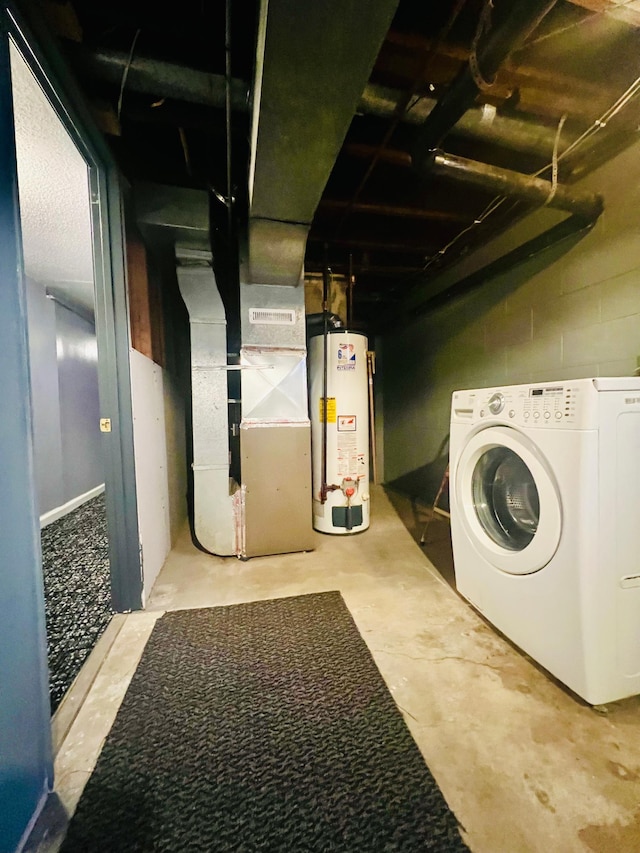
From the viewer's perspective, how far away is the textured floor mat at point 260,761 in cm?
72

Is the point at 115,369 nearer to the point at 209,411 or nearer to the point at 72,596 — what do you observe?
the point at 209,411

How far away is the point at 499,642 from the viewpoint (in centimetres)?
132

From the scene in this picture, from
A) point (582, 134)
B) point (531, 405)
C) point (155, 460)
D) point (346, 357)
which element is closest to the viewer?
point (531, 405)

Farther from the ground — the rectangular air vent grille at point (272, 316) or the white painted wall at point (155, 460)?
the rectangular air vent grille at point (272, 316)

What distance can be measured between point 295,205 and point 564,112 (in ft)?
4.42

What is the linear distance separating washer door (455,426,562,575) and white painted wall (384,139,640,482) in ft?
2.84

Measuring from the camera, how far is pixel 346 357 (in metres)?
2.47

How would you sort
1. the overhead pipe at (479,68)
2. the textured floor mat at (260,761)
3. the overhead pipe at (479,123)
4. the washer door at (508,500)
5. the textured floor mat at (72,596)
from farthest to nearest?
the overhead pipe at (479,123) → the textured floor mat at (72,596) → the washer door at (508,500) → the overhead pipe at (479,68) → the textured floor mat at (260,761)

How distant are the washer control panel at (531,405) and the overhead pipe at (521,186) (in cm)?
107

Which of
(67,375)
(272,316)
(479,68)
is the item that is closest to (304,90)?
(479,68)

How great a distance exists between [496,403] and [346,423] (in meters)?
1.30

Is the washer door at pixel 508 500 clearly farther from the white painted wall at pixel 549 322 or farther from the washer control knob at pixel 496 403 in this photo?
the white painted wall at pixel 549 322

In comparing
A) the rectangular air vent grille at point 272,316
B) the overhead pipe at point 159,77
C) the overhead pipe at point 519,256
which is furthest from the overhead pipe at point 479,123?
the rectangular air vent grille at point 272,316

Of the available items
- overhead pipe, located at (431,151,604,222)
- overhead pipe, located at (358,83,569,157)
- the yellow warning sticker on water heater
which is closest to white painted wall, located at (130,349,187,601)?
the yellow warning sticker on water heater
